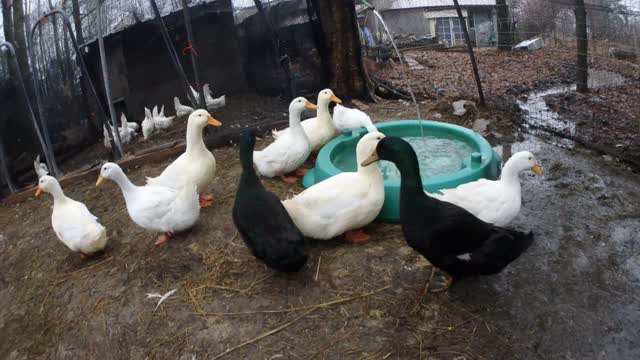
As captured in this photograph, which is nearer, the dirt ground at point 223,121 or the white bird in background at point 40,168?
the white bird in background at point 40,168

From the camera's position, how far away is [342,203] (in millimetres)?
3207

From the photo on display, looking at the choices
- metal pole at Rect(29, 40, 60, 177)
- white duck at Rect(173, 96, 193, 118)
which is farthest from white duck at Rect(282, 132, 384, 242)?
metal pole at Rect(29, 40, 60, 177)

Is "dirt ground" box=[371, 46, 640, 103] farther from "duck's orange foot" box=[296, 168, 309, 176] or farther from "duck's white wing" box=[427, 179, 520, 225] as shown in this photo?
"duck's white wing" box=[427, 179, 520, 225]

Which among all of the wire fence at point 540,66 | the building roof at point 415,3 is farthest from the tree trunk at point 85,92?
the building roof at point 415,3

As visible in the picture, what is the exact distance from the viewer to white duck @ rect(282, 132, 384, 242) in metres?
3.20

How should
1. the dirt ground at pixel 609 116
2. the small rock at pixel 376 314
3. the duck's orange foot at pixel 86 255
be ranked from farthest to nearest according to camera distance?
the dirt ground at pixel 609 116
the duck's orange foot at pixel 86 255
the small rock at pixel 376 314

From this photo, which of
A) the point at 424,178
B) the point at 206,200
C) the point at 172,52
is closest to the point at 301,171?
the point at 206,200

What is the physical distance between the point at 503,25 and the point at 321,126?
378cm

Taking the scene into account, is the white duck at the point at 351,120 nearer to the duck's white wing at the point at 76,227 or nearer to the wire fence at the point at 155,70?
the wire fence at the point at 155,70

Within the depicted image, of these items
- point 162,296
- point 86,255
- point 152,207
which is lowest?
point 162,296

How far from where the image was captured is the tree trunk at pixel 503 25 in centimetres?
670

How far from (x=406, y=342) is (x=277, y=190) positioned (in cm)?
220

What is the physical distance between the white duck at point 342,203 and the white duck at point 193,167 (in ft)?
4.10

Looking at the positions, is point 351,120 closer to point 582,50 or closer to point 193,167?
point 193,167
